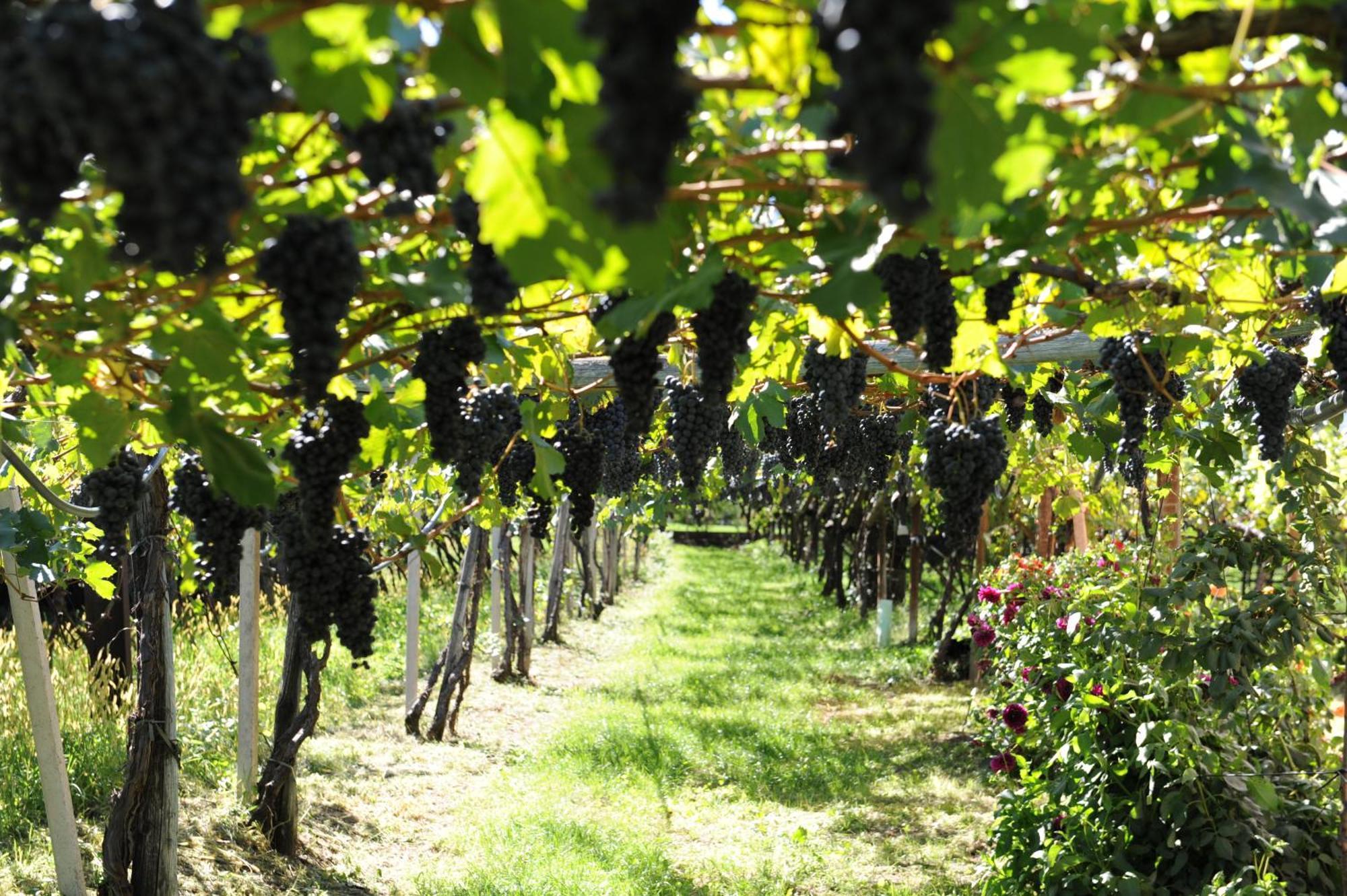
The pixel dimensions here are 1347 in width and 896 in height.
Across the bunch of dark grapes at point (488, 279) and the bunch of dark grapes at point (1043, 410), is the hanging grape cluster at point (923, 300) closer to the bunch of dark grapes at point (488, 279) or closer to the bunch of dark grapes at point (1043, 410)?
the bunch of dark grapes at point (488, 279)

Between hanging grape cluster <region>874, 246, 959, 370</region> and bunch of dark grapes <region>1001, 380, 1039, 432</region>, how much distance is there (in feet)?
7.71

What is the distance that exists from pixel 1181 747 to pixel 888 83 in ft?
13.6

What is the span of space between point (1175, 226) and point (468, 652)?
7848 mm

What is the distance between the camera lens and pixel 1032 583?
6.15m

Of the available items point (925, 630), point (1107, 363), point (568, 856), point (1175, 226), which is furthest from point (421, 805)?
point (925, 630)

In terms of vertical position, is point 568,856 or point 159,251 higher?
point 159,251

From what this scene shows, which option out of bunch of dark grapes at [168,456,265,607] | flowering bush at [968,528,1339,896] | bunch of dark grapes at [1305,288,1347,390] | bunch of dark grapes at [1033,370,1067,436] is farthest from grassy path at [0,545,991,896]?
bunch of dark grapes at [1305,288,1347,390]

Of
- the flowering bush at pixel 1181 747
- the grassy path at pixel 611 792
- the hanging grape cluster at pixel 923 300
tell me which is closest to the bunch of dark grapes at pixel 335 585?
the hanging grape cluster at pixel 923 300

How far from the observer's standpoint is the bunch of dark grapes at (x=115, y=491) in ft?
10.4

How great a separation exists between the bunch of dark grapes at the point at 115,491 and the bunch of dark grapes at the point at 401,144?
227cm

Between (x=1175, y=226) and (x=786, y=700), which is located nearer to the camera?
(x=1175, y=226)

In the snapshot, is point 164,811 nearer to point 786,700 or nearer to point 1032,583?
point 1032,583

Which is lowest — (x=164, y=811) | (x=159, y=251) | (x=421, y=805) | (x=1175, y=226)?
(x=421, y=805)

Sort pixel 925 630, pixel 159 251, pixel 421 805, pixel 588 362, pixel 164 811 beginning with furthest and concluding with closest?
pixel 925 630 → pixel 421 805 → pixel 164 811 → pixel 588 362 → pixel 159 251
